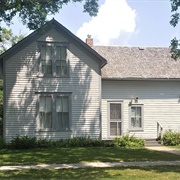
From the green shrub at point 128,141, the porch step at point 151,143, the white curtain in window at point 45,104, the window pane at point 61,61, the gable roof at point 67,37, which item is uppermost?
the gable roof at point 67,37

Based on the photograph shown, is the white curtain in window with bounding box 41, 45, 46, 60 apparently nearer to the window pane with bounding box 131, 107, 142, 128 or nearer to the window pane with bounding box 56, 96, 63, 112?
the window pane with bounding box 56, 96, 63, 112

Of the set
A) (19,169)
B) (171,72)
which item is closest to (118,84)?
(171,72)

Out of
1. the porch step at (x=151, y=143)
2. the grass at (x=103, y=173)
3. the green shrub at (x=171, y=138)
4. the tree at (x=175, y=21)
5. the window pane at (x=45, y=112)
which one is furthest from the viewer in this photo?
the porch step at (x=151, y=143)

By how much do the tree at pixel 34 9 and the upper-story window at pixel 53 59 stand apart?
299cm

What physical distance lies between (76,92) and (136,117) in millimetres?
4451

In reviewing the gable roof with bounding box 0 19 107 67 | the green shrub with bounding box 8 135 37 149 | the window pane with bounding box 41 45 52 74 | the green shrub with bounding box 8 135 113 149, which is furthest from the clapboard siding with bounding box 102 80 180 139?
the green shrub with bounding box 8 135 37 149

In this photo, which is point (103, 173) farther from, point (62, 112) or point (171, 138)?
point (171, 138)

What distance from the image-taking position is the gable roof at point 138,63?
21.7 metres

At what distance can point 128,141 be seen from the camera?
20.0 metres

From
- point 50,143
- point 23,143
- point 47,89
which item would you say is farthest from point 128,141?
point 23,143

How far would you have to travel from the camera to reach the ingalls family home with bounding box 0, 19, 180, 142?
763 inches

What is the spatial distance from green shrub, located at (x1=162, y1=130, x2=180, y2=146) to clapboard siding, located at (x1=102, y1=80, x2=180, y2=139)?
0.95 metres

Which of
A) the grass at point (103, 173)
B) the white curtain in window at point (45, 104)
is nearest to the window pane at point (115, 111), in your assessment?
the white curtain in window at point (45, 104)

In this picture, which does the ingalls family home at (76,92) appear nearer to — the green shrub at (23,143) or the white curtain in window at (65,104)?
the white curtain in window at (65,104)
